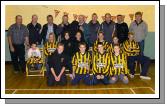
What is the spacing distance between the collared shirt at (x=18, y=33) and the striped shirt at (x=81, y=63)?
1717 mm

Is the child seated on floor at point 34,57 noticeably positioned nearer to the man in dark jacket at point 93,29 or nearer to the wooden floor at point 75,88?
the wooden floor at point 75,88

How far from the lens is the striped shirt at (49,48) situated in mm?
6809

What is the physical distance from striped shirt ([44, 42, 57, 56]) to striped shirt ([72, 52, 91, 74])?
2.90ft

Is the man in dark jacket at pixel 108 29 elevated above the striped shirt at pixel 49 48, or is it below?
above

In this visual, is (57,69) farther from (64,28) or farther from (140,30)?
(140,30)

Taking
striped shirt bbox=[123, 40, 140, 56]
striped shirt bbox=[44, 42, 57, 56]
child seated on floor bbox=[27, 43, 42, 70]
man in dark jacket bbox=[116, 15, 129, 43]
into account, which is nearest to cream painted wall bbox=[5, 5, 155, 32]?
man in dark jacket bbox=[116, 15, 129, 43]

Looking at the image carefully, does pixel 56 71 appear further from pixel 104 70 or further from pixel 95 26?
pixel 95 26

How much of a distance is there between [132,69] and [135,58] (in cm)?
23

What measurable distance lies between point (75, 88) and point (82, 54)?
724 mm

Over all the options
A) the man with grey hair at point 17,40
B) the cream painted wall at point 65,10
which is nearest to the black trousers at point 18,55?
the man with grey hair at point 17,40

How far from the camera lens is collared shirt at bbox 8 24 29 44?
7.24m

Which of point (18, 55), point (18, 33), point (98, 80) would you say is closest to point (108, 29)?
point (98, 80)

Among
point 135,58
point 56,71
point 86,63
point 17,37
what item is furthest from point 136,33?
point 17,37

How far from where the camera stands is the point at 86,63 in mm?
6070
